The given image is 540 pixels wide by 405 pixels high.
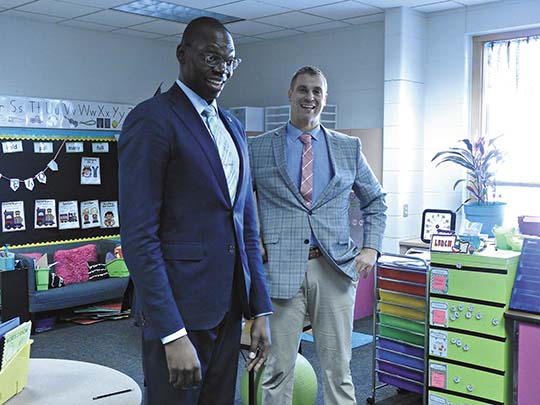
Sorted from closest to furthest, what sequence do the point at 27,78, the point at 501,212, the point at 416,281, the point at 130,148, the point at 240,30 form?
the point at 130,148 → the point at 416,281 → the point at 501,212 → the point at 27,78 → the point at 240,30

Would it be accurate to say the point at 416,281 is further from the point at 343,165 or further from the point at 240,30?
the point at 240,30

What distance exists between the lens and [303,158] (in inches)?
103

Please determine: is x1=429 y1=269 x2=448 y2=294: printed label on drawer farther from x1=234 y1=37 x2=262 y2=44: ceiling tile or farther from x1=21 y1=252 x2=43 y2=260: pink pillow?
x1=234 y1=37 x2=262 y2=44: ceiling tile

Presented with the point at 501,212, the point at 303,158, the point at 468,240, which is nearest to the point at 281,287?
the point at 303,158

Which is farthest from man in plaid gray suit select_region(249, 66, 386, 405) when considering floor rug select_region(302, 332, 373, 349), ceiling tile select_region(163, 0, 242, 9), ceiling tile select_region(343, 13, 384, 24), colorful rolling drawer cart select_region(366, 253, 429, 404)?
ceiling tile select_region(343, 13, 384, 24)

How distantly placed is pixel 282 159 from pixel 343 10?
3139mm

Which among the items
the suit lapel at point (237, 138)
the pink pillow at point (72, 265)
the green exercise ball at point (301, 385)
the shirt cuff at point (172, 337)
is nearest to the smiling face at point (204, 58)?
the suit lapel at point (237, 138)

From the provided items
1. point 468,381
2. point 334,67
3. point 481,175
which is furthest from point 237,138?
point 334,67

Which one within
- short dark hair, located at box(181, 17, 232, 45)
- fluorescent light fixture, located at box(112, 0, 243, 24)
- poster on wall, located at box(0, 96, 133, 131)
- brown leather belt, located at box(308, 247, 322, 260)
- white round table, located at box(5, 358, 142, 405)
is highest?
fluorescent light fixture, located at box(112, 0, 243, 24)

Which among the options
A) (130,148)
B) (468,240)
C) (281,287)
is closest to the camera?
(130,148)

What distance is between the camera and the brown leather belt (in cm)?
255

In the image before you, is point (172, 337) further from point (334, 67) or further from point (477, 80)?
point (334, 67)

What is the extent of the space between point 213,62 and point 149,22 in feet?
14.9

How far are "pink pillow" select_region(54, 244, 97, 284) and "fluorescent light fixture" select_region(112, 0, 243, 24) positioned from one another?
2.14 metres
